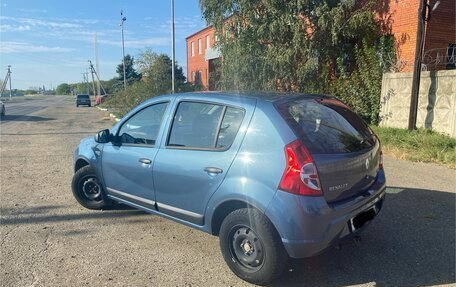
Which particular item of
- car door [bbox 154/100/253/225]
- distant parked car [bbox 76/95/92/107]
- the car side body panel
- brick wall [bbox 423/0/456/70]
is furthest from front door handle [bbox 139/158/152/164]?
distant parked car [bbox 76/95/92/107]

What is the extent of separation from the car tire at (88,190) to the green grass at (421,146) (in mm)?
6422

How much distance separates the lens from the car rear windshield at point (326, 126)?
3012 millimetres

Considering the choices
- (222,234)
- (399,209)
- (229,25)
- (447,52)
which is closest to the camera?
(222,234)

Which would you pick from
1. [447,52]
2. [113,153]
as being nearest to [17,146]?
[113,153]

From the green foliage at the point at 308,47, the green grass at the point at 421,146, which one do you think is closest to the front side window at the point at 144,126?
the green grass at the point at 421,146

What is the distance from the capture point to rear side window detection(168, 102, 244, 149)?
3.26 metres

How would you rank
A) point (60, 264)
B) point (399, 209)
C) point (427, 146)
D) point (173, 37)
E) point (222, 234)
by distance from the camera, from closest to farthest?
point (222, 234) < point (60, 264) < point (399, 209) < point (427, 146) < point (173, 37)

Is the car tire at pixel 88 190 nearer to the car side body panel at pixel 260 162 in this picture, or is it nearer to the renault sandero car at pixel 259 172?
the renault sandero car at pixel 259 172

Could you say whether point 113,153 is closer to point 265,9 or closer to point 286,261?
point 286,261

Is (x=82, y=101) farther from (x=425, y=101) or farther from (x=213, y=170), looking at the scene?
(x=213, y=170)

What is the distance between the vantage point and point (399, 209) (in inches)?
193

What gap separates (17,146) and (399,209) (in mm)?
10445

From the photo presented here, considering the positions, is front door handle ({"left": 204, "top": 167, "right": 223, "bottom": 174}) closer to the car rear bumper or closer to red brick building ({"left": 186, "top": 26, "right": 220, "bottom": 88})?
the car rear bumper

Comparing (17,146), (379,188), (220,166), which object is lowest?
(17,146)
